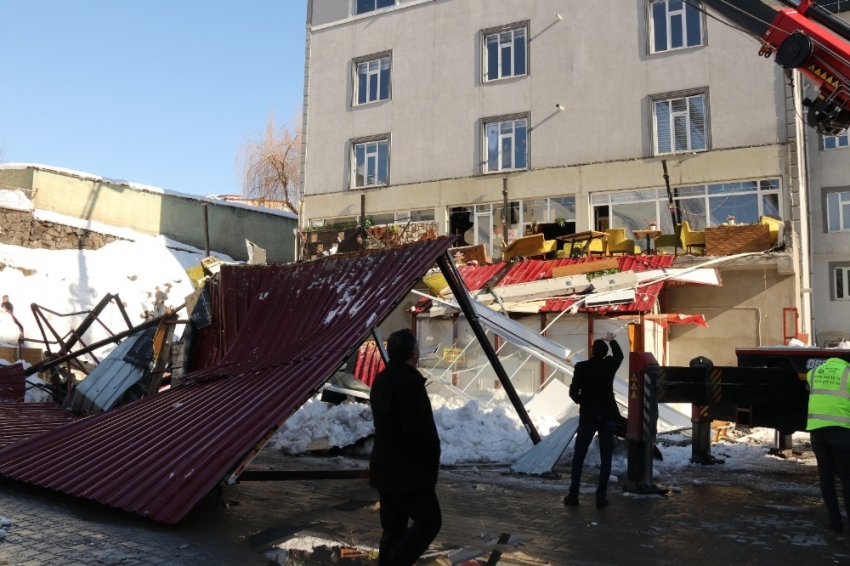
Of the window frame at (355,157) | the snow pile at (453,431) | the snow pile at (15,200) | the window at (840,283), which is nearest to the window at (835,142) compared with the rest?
the window at (840,283)

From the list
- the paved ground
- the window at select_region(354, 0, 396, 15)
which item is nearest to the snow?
the window at select_region(354, 0, 396, 15)

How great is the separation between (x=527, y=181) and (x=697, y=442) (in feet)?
48.1

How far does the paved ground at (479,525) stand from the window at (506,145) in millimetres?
16987

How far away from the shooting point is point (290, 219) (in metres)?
34.8

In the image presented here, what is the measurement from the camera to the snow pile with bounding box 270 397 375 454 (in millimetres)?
11531

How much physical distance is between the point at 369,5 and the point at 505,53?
6505 mm

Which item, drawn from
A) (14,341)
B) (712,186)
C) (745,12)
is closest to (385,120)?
(712,186)

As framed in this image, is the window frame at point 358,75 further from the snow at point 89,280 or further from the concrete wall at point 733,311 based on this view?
the concrete wall at point 733,311

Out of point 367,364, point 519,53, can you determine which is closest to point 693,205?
point 519,53

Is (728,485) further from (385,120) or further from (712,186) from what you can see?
(385,120)

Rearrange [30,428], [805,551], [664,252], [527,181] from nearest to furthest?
1. [805,551]
2. [30,428]
3. [664,252]
4. [527,181]

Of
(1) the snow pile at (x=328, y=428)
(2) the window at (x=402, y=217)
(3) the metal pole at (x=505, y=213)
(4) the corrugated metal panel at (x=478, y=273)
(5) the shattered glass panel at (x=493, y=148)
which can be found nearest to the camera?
(1) the snow pile at (x=328, y=428)

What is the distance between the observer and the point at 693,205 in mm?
21609

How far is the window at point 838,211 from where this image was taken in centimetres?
2666
